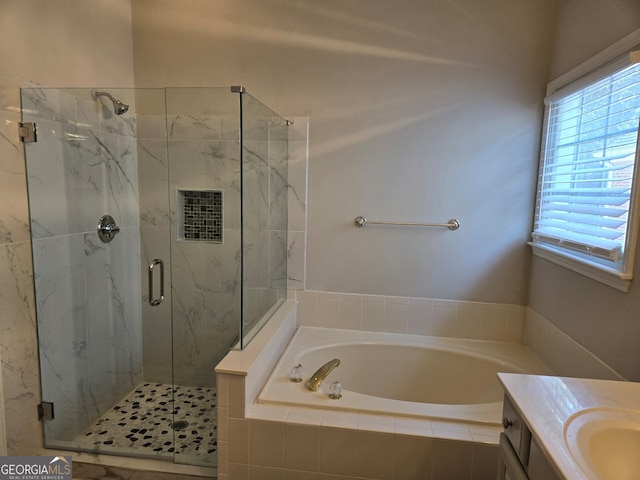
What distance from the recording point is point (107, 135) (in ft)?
7.78

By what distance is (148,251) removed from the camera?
262 cm

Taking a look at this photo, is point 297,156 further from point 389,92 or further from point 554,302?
point 554,302

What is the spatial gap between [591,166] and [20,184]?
2.63 meters

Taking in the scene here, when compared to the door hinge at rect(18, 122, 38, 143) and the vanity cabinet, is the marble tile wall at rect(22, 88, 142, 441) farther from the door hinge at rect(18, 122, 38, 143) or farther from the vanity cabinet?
the vanity cabinet

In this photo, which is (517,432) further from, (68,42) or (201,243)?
(68,42)

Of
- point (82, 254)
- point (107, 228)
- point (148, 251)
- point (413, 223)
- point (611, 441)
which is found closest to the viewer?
point (611, 441)

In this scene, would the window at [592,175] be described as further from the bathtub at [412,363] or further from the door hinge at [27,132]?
the door hinge at [27,132]

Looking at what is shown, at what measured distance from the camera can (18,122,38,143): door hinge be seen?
6.06 feet

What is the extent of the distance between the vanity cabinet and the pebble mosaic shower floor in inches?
55.3

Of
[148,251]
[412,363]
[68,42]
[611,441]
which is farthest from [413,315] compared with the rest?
[68,42]

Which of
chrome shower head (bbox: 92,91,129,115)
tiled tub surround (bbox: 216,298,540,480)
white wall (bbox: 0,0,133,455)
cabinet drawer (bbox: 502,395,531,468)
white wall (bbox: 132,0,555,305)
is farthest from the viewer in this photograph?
white wall (bbox: 132,0,555,305)

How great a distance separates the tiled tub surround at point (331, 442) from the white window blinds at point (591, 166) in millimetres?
962

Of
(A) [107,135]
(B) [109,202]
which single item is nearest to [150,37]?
(A) [107,135]

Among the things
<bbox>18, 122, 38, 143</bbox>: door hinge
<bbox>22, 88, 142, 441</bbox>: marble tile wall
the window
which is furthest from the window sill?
<bbox>18, 122, 38, 143</bbox>: door hinge
